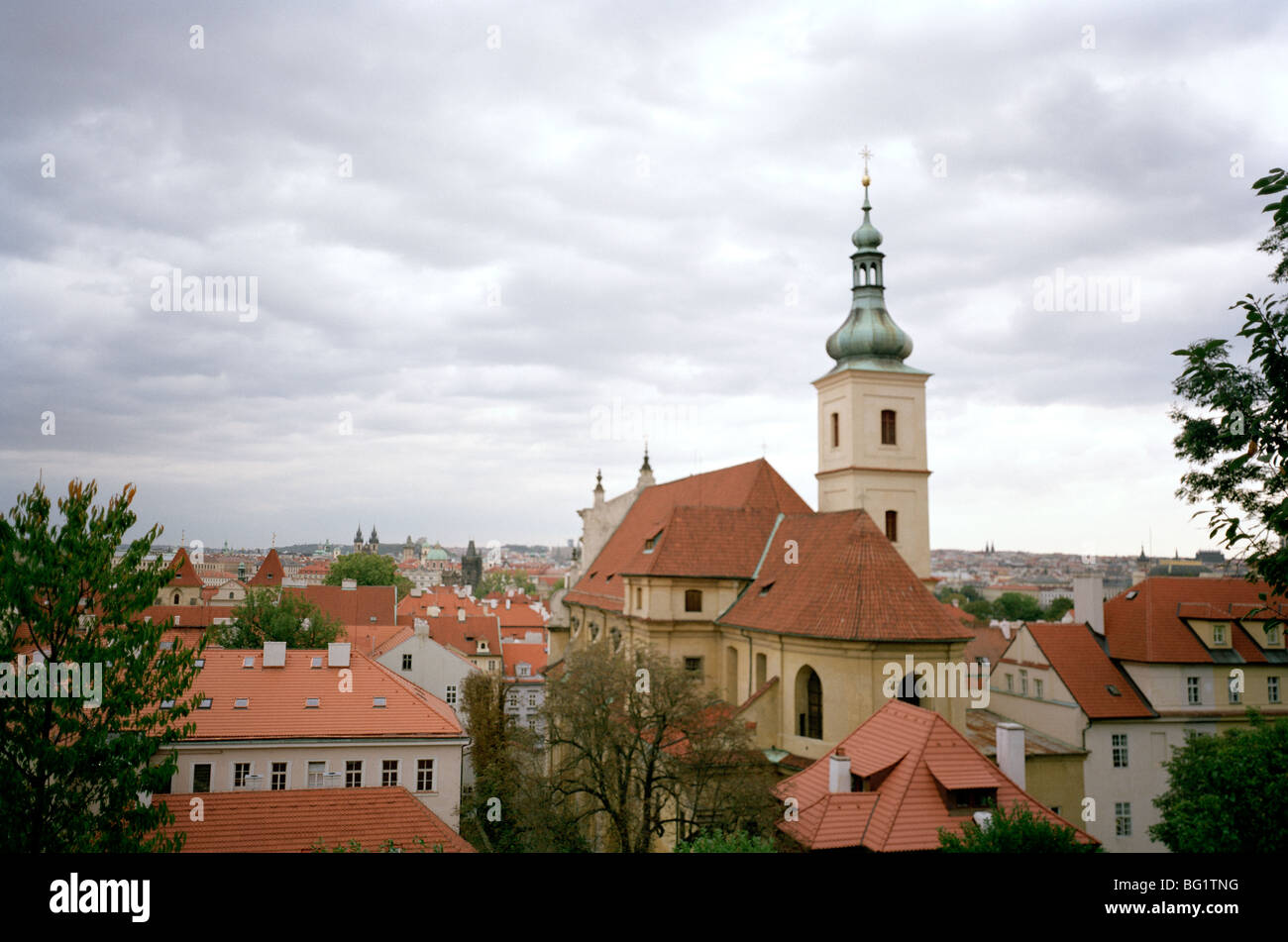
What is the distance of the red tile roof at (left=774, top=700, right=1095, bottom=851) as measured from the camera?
17.8 meters

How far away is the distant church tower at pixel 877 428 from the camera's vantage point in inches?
1453

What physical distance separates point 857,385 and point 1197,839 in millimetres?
23561

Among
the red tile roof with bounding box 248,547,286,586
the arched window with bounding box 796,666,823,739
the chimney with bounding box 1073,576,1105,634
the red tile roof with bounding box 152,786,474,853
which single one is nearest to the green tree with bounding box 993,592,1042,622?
the chimney with bounding box 1073,576,1105,634

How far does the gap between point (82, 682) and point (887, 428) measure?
32339 mm

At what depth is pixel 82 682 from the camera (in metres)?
12.8

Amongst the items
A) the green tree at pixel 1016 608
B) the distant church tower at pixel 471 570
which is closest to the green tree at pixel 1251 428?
the green tree at pixel 1016 608

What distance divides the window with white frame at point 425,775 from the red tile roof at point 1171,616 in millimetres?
27970

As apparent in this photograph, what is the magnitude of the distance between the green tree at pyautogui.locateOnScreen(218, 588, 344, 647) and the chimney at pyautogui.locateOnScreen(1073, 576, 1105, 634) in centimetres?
3560

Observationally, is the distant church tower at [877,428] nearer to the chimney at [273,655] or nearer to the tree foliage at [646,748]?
the tree foliage at [646,748]

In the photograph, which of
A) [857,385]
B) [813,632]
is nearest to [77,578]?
[813,632]

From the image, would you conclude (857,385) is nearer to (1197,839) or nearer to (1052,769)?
(1052,769)

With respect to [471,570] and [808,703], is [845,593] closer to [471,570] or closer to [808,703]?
[808,703]
